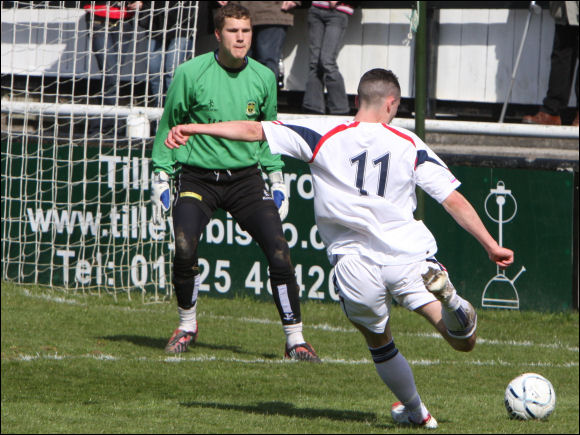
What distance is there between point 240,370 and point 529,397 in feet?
7.50

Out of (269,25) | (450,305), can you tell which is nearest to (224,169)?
(450,305)

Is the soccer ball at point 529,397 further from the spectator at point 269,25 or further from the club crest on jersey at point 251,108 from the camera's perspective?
the spectator at point 269,25

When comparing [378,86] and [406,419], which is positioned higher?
[378,86]

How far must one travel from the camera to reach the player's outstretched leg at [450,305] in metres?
5.14

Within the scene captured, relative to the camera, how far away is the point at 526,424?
7164mm

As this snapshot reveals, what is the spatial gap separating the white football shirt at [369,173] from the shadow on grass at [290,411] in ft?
5.80

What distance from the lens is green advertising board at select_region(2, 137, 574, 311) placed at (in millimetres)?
10867

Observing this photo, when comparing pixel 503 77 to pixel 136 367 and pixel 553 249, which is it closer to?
pixel 553 249

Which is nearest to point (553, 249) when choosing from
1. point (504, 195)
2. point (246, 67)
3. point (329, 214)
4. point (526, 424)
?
point (504, 195)

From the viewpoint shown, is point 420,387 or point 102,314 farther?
point 102,314

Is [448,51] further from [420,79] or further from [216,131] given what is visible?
[216,131]

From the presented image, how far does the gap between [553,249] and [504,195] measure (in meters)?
0.70

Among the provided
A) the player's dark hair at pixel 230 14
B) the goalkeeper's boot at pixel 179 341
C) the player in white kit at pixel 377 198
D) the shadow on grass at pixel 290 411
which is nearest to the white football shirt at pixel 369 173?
the player in white kit at pixel 377 198

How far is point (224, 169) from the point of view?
25.4 feet
